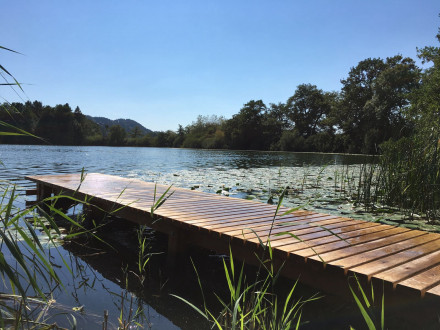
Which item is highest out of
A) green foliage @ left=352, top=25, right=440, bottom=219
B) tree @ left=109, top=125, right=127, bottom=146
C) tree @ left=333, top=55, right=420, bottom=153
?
tree @ left=333, top=55, right=420, bottom=153

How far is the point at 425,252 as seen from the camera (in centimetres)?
223

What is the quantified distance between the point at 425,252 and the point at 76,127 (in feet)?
207

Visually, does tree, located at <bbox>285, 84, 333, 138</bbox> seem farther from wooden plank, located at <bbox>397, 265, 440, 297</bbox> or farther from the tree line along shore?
wooden plank, located at <bbox>397, 265, 440, 297</bbox>

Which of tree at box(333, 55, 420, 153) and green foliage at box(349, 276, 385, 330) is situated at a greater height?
tree at box(333, 55, 420, 153)

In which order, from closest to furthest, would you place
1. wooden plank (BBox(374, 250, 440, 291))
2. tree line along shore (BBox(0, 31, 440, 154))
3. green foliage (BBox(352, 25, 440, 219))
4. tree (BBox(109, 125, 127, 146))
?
1. wooden plank (BBox(374, 250, 440, 291))
2. green foliage (BBox(352, 25, 440, 219))
3. tree line along shore (BBox(0, 31, 440, 154))
4. tree (BBox(109, 125, 127, 146))

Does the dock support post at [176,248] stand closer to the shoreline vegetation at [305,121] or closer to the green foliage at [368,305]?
the green foliage at [368,305]

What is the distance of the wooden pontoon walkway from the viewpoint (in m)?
1.85

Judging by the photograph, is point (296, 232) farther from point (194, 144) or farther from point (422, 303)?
point (194, 144)

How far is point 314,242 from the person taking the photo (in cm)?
243

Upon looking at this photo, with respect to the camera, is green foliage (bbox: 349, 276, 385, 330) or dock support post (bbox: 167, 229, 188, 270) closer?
green foliage (bbox: 349, 276, 385, 330)

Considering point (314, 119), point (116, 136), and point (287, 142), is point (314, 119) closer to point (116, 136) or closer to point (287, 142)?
point (287, 142)

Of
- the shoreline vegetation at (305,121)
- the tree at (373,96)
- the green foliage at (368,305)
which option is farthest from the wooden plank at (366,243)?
the tree at (373,96)

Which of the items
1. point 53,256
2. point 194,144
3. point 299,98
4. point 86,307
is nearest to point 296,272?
point 86,307

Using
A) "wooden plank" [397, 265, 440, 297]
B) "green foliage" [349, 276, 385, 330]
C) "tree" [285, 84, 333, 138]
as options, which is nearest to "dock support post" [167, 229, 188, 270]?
"green foliage" [349, 276, 385, 330]
